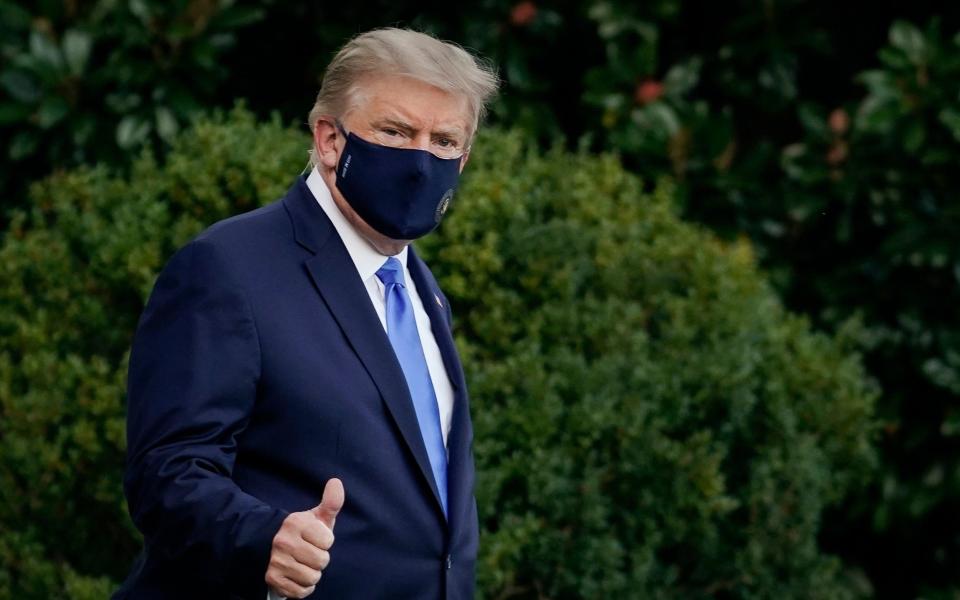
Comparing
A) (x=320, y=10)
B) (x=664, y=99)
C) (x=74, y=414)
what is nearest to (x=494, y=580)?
(x=74, y=414)

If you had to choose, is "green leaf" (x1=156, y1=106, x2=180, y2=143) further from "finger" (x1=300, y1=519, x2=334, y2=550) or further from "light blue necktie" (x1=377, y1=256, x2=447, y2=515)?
"finger" (x1=300, y1=519, x2=334, y2=550)

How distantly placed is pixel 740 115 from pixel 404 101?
12.9ft

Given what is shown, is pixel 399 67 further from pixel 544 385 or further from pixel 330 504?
pixel 544 385

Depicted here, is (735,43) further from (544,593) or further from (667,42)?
(544,593)

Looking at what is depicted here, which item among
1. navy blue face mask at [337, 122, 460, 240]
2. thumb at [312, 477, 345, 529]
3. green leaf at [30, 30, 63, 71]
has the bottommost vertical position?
green leaf at [30, 30, 63, 71]

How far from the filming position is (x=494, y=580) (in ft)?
13.6

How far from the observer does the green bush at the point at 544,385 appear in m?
4.29

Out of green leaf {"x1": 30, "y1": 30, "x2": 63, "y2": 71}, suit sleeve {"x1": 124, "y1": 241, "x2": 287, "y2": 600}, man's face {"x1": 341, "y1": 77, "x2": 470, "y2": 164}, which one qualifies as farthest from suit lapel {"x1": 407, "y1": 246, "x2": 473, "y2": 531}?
green leaf {"x1": 30, "y1": 30, "x2": 63, "y2": 71}

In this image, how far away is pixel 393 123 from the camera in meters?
2.67

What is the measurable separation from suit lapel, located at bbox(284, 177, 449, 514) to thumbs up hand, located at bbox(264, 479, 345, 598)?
30 centimetres

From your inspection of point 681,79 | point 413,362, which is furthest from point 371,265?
point 681,79

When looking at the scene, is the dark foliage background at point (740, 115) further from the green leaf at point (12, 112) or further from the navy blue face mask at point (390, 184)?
the navy blue face mask at point (390, 184)

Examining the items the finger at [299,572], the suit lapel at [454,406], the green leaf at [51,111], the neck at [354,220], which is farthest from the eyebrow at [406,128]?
the green leaf at [51,111]

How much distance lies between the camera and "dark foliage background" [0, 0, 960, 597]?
214 inches
